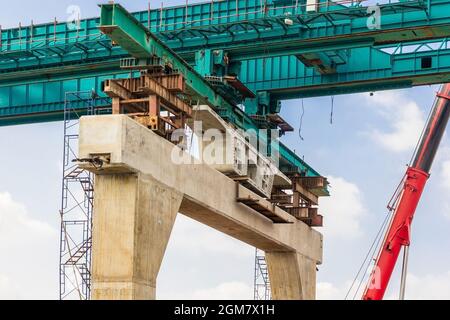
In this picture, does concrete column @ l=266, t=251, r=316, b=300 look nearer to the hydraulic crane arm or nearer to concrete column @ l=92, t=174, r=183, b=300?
the hydraulic crane arm

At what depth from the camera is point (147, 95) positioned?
32.0 metres

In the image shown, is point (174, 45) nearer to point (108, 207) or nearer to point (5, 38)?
point (5, 38)

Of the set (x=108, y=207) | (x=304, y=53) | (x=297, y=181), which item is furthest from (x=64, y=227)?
(x=297, y=181)

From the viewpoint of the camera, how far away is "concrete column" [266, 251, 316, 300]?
45.9m

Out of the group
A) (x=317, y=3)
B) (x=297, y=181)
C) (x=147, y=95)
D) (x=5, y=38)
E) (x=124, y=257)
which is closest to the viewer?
(x=124, y=257)

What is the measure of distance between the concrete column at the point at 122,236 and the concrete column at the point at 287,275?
16509mm

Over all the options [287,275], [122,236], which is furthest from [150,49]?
[287,275]

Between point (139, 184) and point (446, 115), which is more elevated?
point (446, 115)

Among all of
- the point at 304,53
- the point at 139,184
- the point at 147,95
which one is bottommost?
the point at 139,184

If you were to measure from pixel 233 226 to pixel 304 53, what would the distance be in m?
7.10

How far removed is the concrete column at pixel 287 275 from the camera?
4591 cm

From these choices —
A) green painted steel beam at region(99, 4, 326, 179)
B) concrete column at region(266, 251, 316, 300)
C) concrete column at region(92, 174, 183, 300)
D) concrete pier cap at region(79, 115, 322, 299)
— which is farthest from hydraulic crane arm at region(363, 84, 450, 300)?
concrete column at region(92, 174, 183, 300)

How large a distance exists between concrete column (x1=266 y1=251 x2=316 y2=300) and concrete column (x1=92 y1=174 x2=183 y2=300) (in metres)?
16.5

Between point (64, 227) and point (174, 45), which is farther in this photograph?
point (174, 45)
